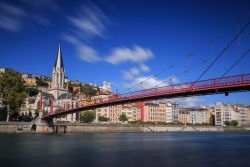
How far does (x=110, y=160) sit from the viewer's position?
24.8 metres

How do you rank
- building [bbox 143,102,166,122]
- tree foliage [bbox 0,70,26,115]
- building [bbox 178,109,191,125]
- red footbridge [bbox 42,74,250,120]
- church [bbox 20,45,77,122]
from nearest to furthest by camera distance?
1. red footbridge [bbox 42,74,250,120]
2. tree foliage [bbox 0,70,26,115]
3. church [bbox 20,45,77,122]
4. building [bbox 143,102,166,122]
5. building [bbox 178,109,191,125]

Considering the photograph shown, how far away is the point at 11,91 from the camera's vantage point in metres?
69.8

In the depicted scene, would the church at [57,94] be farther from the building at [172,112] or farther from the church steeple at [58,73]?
the building at [172,112]

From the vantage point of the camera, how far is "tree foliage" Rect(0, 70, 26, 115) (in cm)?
6854

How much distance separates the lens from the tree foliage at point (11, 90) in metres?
68.5

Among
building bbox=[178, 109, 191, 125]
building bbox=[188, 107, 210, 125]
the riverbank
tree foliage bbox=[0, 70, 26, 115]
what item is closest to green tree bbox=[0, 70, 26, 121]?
tree foliage bbox=[0, 70, 26, 115]

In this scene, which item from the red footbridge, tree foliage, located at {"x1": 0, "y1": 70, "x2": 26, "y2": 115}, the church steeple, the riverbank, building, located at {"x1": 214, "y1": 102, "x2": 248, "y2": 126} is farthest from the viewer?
building, located at {"x1": 214, "y1": 102, "x2": 248, "y2": 126}

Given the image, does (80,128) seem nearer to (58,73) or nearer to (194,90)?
(58,73)

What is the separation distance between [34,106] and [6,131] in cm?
5083

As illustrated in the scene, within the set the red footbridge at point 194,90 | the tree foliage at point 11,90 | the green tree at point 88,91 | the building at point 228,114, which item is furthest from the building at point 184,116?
the red footbridge at point 194,90

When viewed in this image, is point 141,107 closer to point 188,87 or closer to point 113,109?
point 113,109

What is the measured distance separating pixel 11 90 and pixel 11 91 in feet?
2.65

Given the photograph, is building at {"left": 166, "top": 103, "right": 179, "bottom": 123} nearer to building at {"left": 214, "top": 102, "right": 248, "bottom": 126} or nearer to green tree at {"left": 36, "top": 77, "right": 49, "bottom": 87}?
building at {"left": 214, "top": 102, "right": 248, "bottom": 126}

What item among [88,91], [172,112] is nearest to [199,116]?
[172,112]
